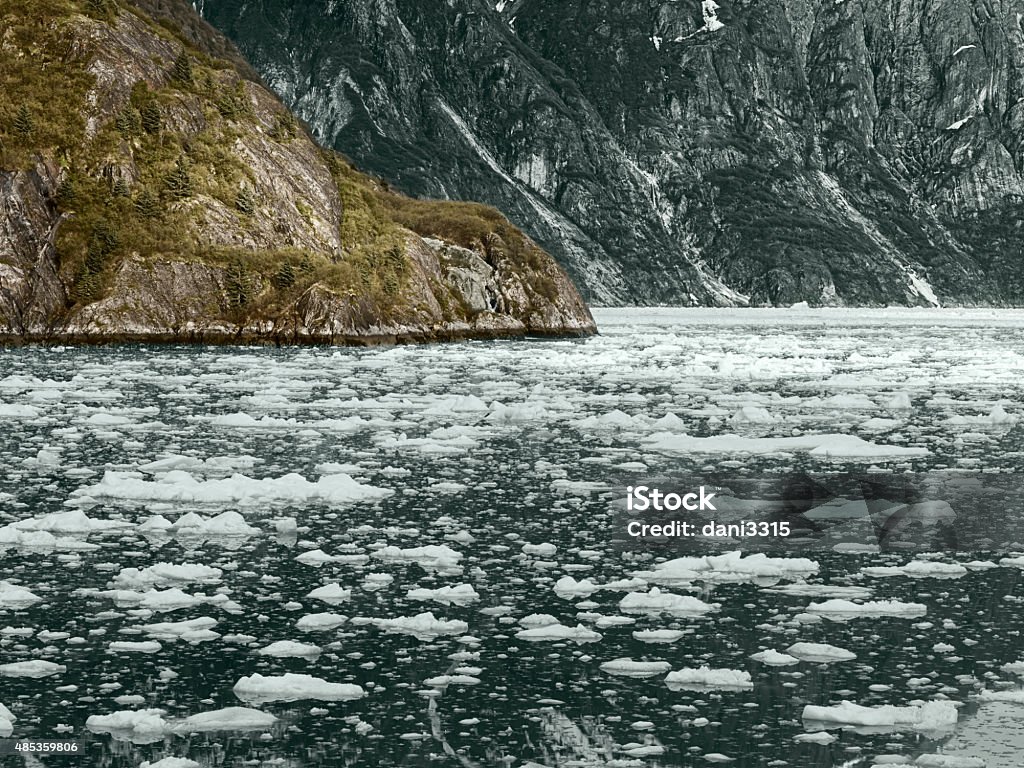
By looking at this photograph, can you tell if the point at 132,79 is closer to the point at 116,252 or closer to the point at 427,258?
the point at 116,252

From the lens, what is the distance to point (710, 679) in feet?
44.2

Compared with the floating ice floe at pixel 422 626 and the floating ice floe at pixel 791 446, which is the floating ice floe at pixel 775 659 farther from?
the floating ice floe at pixel 791 446

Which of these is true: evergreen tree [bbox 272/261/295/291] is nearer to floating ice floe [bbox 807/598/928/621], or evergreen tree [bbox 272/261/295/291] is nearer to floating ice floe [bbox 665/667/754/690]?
floating ice floe [bbox 807/598/928/621]

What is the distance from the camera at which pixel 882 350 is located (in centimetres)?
9788

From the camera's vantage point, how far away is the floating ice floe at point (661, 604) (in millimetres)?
16641

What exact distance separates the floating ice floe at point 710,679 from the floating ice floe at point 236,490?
12.7m

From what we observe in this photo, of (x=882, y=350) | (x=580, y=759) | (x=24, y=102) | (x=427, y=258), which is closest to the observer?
(x=580, y=759)

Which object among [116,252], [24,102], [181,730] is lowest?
[181,730]

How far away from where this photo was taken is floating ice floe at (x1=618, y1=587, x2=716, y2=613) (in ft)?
54.6

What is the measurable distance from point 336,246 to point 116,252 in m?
23.8

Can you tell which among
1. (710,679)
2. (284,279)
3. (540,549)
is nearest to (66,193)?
(284,279)

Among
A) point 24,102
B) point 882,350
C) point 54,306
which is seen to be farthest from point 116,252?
point 882,350

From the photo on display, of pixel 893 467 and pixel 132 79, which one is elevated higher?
pixel 132 79

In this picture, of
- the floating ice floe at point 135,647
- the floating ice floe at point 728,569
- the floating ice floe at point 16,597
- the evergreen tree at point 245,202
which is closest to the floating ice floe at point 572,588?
the floating ice floe at point 728,569
